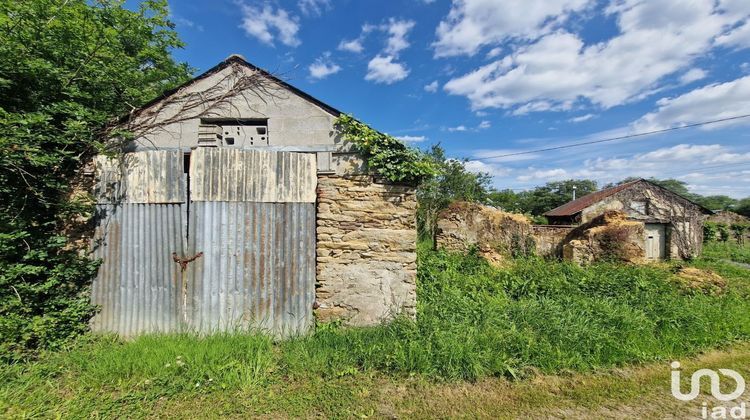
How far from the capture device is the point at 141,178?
14.7 ft

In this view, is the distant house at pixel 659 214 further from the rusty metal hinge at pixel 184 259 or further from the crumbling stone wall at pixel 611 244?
the rusty metal hinge at pixel 184 259

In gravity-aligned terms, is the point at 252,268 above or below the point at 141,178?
below

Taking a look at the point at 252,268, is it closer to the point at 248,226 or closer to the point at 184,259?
the point at 248,226

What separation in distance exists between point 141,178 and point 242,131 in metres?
Result: 1.70

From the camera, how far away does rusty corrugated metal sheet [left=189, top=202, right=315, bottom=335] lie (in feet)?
14.2

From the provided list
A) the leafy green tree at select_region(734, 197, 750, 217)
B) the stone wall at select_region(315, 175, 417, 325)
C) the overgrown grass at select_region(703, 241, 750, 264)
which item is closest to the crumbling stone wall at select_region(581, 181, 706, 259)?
the overgrown grass at select_region(703, 241, 750, 264)

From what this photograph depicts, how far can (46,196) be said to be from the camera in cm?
414

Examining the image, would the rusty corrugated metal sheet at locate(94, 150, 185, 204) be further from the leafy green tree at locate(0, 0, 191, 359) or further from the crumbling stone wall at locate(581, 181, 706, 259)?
the crumbling stone wall at locate(581, 181, 706, 259)

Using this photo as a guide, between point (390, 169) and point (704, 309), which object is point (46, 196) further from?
point (704, 309)

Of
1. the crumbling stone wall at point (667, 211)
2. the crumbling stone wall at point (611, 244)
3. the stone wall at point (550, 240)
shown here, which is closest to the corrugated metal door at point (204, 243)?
the crumbling stone wall at point (611, 244)

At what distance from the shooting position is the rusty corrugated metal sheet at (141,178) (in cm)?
441

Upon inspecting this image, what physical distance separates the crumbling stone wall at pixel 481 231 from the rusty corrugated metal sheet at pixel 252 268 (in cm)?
825

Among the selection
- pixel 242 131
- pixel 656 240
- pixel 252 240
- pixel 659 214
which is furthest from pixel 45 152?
pixel 659 214

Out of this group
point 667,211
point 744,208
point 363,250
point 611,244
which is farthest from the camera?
point 744,208
